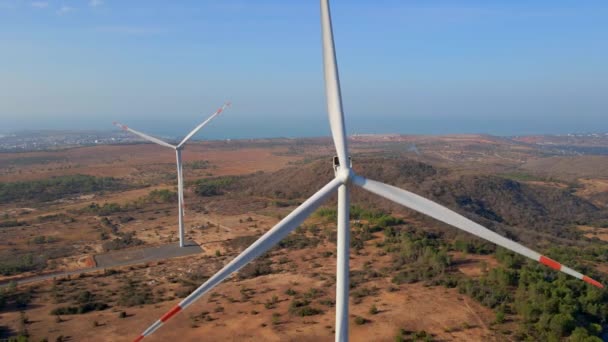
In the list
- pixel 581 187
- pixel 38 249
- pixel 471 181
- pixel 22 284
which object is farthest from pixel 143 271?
pixel 581 187

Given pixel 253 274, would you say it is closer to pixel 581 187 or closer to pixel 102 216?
pixel 102 216

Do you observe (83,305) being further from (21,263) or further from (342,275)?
(342,275)

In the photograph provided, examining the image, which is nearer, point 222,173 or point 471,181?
point 471,181

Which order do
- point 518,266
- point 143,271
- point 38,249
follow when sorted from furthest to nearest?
point 38,249
point 143,271
point 518,266

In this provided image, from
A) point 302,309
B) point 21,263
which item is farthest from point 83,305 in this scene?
point 21,263

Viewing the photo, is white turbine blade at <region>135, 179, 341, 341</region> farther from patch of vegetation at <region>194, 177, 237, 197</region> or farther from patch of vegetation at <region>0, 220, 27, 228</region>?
Result: patch of vegetation at <region>194, 177, 237, 197</region>

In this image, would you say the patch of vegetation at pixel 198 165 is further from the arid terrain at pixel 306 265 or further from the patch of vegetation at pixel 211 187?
the arid terrain at pixel 306 265
